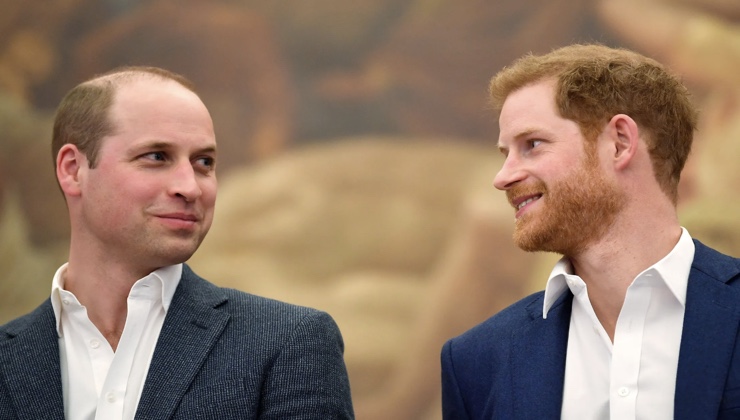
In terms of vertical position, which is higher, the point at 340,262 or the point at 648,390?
the point at 340,262

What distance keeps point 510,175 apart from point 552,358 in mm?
582

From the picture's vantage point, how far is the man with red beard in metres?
2.69

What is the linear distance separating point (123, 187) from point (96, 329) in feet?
1.52

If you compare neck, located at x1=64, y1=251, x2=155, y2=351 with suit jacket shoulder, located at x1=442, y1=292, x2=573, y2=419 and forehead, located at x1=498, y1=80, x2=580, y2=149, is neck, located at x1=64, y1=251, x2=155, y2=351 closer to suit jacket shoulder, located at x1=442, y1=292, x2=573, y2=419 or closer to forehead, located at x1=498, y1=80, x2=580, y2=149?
suit jacket shoulder, located at x1=442, y1=292, x2=573, y2=419

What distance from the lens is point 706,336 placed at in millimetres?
2666

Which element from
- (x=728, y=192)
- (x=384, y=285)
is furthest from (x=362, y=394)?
(x=728, y=192)

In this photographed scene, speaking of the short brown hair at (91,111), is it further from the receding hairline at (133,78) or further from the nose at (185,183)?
the nose at (185,183)

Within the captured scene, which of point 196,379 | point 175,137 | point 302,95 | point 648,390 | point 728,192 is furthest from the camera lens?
point 302,95

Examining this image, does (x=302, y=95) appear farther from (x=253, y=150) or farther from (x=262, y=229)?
(x=262, y=229)

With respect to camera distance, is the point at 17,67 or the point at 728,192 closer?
the point at 728,192

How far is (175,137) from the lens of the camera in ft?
10.2

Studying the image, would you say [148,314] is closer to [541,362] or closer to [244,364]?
[244,364]

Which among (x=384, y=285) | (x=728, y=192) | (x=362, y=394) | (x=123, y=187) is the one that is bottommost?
(x=123, y=187)

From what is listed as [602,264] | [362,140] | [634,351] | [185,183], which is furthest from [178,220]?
[362,140]
